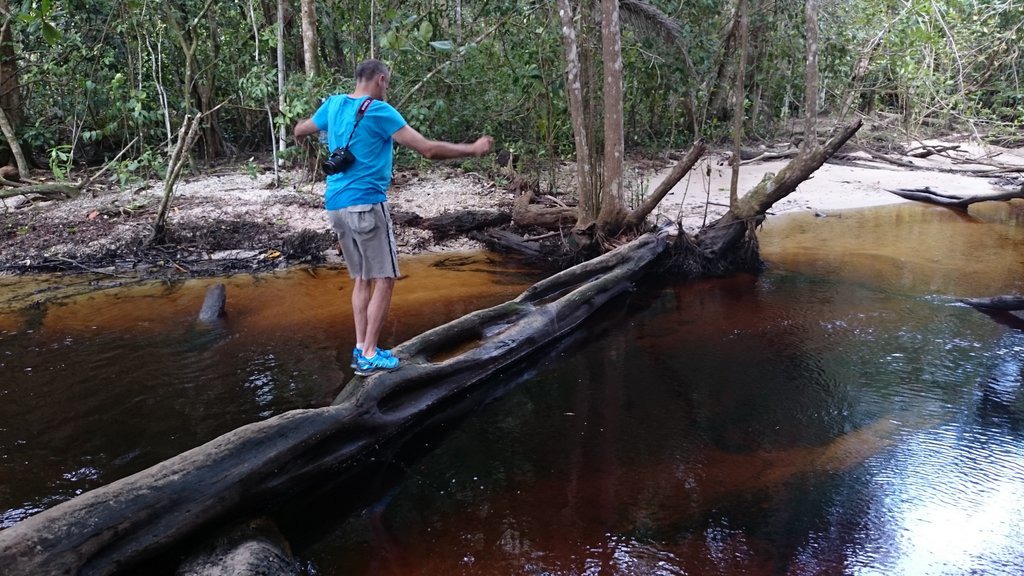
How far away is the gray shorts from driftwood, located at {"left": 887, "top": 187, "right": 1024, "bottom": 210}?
10083 millimetres

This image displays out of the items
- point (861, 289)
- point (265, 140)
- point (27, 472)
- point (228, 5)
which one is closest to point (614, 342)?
point (861, 289)

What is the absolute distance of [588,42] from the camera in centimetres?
A: 791

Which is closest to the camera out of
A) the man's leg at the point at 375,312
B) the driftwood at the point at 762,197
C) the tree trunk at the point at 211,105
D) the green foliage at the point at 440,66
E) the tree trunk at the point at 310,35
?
the man's leg at the point at 375,312

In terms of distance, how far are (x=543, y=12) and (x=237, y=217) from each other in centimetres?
491

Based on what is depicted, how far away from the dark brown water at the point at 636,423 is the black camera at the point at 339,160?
5.26 ft

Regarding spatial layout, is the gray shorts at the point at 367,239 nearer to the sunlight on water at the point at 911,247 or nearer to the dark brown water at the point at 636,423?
the dark brown water at the point at 636,423

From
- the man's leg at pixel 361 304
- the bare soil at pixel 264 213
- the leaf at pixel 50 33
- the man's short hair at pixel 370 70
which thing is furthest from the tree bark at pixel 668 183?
the leaf at pixel 50 33

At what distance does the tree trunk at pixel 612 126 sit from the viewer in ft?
23.3

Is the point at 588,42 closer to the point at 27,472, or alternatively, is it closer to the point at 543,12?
the point at 543,12

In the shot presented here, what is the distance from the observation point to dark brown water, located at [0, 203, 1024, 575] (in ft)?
11.0

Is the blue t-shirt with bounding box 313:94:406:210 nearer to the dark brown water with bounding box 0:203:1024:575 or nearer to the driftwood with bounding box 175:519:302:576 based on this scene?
the dark brown water with bounding box 0:203:1024:575

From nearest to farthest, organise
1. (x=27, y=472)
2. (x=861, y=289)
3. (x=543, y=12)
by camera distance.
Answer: (x=27, y=472)
(x=861, y=289)
(x=543, y=12)

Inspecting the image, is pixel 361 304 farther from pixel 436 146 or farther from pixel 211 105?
pixel 211 105

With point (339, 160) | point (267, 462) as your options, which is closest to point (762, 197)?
point (339, 160)
